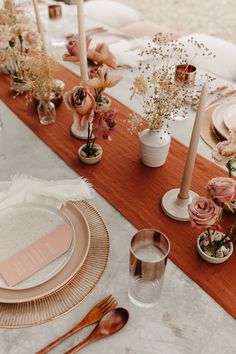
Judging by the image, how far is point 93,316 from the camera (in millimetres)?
738

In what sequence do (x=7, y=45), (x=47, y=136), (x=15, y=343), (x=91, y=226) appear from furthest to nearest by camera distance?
1. (x=7, y=45)
2. (x=47, y=136)
3. (x=91, y=226)
4. (x=15, y=343)

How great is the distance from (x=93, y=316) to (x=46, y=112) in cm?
77

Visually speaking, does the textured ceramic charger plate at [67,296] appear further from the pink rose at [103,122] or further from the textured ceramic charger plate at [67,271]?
the pink rose at [103,122]

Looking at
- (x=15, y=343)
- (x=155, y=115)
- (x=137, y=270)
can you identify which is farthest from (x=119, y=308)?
(x=155, y=115)

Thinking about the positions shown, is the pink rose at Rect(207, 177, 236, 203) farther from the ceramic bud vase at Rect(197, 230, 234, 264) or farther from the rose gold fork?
the rose gold fork

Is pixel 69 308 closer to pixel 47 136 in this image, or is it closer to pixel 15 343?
pixel 15 343

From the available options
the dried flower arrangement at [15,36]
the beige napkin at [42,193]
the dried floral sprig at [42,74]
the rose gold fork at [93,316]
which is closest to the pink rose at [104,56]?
the dried floral sprig at [42,74]

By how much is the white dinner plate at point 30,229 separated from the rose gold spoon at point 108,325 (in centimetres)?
14

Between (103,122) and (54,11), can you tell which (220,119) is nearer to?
(103,122)

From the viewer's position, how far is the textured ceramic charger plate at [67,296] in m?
0.73

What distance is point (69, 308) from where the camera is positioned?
0.74 metres

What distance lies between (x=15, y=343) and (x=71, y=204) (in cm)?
34

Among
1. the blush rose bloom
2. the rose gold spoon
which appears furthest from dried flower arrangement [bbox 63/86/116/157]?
the rose gold spoon

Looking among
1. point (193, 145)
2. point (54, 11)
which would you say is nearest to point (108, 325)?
point (193, 145)
